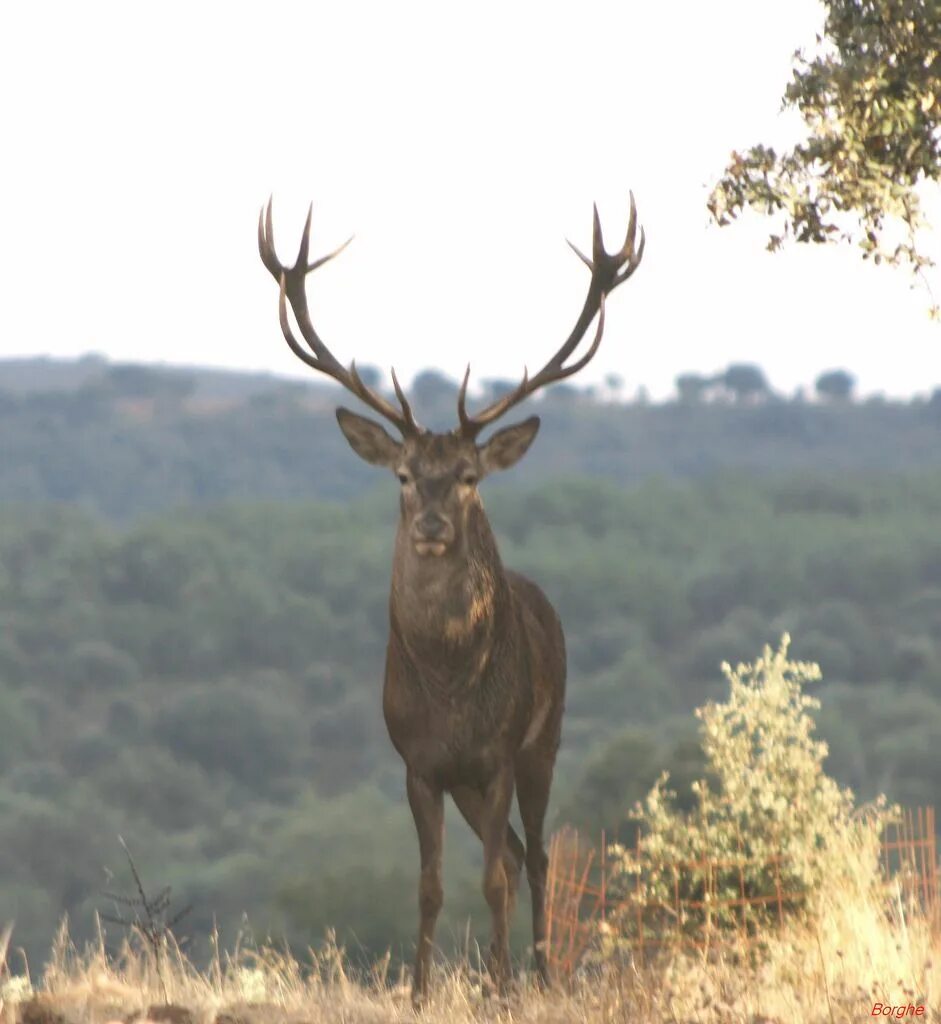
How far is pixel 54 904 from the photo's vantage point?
2199 inches

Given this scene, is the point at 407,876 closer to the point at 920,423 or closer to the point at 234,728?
the point at 234,728

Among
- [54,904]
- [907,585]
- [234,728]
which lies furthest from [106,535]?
[54,904]

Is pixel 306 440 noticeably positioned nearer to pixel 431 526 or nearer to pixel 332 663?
pixel 332 663

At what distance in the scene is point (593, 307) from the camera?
10.4 metres

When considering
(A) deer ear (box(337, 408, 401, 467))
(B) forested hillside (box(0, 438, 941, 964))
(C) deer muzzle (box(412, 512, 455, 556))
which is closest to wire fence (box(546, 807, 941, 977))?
(C) deer muzzle (box(412, 512, 455, 556))

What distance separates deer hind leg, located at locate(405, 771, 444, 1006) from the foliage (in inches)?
94.3

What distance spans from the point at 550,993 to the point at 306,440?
409 feet

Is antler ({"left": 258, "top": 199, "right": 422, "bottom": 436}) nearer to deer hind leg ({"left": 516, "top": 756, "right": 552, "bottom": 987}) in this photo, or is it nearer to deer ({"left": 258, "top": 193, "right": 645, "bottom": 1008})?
deer ({"left": 258, "top": 193, "right": 645, "bottom": 1008})

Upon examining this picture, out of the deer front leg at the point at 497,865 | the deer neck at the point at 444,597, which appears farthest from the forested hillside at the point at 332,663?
the deer neck at the point at 444,597

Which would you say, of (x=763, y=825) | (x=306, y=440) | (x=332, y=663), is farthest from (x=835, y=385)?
(x=763, y=825)

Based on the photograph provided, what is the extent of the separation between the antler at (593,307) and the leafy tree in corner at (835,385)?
142 meters

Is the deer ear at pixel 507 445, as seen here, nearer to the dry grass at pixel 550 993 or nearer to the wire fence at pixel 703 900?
the wire fence at pixel 703 900

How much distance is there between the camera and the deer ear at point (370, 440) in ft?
32.2

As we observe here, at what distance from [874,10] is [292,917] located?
33.9 m
